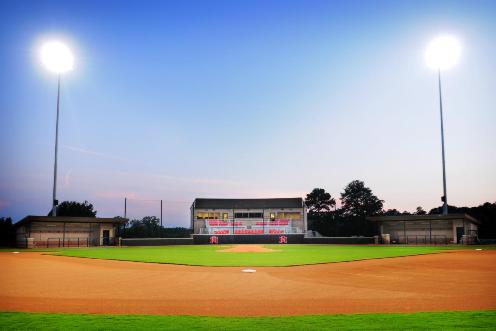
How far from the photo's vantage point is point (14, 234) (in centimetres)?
4909

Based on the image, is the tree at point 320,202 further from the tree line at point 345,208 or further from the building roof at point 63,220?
the building roof at point 63,220

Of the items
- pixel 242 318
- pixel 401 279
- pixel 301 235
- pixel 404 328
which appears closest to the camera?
pixel 404 328

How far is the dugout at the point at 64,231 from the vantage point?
148ft

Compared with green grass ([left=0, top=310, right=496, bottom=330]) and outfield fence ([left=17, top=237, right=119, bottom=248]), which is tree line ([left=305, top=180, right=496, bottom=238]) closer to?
outfield fence ([left=17, top=237, right=119, bottom=248])

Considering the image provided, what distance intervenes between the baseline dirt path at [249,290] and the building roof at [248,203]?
53.0 meters

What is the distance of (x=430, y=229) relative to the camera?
165 feet

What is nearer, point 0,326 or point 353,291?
point 0,326

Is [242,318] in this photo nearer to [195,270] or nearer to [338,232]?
[195,270]

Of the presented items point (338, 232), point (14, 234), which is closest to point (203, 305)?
point (14, 234)

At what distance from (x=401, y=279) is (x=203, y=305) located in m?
9.47

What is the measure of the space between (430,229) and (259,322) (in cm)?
4734

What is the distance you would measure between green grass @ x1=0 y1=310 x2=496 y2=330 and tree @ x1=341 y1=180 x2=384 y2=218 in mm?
87447

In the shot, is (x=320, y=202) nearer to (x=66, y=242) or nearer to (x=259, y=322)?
(x=66, y=242)

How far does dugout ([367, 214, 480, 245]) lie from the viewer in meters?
47.9
